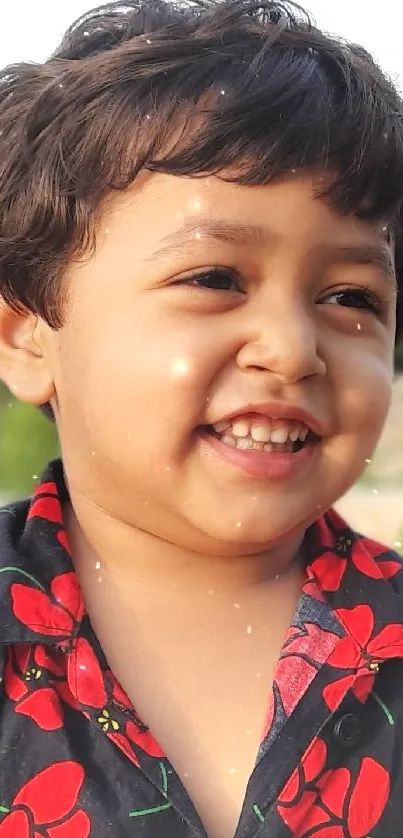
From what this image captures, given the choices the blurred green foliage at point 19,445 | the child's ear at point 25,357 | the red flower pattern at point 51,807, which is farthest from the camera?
the blurred green foliage at point 19,445

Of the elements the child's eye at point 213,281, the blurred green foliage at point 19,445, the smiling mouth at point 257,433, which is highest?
the child's eye at point 213,281

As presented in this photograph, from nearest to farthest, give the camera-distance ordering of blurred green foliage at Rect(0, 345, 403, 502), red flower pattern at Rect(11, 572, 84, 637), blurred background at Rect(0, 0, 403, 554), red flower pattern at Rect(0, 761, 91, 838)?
red flower pattern at Rect(0, 761, 91, 838), red flower pattern at Rect(11, 572, 84, 637), blurred background at Rect(0, 0, 403, 554), blurred green foliage at Rect(0, 345, 403, 502)

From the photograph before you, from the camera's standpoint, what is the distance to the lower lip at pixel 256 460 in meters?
0.93

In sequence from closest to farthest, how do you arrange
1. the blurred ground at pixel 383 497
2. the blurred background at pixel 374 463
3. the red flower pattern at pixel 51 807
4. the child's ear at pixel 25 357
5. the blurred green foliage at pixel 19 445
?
the red flower pattern at pixel 51 807, the child's ear at pixel 25 357, the blurred background at pixel 374 463, the blurred ground at pixel 383 497, the blurred green foliage at pixel 19 445

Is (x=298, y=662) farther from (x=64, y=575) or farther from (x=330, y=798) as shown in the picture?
(x=64, y=575)

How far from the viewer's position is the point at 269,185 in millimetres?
914

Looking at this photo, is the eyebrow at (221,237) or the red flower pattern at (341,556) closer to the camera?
the eyebrow at (221,237)

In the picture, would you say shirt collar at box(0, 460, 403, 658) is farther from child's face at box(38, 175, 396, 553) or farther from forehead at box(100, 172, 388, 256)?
forehead at box(100, 172, 388, 256)

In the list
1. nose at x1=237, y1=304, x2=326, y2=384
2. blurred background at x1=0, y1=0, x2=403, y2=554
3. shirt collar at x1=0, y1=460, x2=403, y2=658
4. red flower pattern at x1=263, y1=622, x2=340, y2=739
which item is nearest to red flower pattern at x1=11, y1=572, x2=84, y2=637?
shirt collar at x1=0, y1=460, x2=403, y2=658

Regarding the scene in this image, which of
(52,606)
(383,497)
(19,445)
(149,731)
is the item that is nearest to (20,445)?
(19,445)

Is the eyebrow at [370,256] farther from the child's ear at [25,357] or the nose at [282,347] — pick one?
the child's ear at [25,357]

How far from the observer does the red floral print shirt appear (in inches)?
35.2

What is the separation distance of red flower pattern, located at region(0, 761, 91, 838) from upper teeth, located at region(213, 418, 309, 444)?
364 mm

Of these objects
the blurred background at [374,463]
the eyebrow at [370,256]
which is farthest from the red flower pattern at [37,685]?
the blurred background at [374,463]
